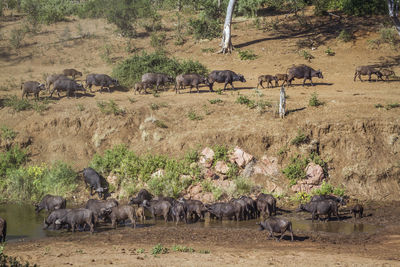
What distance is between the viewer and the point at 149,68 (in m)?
30.2

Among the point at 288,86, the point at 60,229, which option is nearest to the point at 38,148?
the point at 60,229

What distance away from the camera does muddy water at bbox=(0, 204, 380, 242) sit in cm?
1577

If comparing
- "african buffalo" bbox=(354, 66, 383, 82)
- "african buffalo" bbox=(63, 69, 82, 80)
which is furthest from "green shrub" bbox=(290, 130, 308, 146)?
"african buffalo" bbox=(63, 69, 82, 80)

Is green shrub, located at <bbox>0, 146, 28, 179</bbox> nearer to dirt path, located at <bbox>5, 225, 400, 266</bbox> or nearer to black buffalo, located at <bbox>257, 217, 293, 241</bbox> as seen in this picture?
dirt path, located at <bbox>5, 225, 400, 266</bbox>

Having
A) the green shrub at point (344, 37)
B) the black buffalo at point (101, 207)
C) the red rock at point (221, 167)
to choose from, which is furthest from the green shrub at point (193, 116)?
the green shrub at point (344, 37)

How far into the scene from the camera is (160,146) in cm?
2195

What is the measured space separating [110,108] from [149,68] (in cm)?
695

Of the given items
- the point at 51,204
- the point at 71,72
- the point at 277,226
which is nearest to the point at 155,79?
the point at 71,72

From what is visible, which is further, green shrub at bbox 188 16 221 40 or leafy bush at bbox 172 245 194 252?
green shrub at bbox 188 16 221 40

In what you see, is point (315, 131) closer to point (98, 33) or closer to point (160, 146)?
point (160, 146)

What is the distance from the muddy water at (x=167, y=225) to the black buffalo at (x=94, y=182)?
234cm

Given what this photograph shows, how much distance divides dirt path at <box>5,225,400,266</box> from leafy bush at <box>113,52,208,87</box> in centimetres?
1542

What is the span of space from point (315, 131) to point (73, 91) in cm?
1441

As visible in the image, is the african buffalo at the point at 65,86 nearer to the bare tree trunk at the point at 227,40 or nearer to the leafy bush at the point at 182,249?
the bare tree trunk at the point at 227,40
